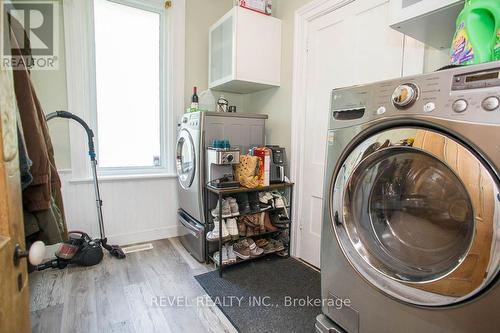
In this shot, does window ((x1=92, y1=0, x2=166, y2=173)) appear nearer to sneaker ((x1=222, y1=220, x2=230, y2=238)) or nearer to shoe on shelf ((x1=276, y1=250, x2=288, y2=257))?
sneaker ((x1=222, y1=220, x2=230, y2=238))

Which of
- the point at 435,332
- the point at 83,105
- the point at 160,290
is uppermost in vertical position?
the point at 83,105

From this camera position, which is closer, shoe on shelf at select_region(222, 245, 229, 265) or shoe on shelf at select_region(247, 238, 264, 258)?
shoe on shelf at select_region(222, 245, 229, 265)

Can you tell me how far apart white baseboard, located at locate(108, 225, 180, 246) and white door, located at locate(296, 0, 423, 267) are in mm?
1341

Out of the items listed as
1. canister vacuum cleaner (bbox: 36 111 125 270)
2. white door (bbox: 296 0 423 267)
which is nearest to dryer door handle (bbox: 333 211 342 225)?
white door (bbox: 296 0 423 267)

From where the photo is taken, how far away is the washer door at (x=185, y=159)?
2195 millimetres

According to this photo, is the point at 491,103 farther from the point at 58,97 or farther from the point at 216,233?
the point at 58,97

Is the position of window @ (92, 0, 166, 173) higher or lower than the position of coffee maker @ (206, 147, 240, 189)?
higher

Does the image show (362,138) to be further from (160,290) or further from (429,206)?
(160,290)

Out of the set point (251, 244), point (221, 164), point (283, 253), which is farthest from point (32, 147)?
point (283, 253)

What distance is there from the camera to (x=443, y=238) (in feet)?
2.83

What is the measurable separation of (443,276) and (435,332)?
0.18 meters

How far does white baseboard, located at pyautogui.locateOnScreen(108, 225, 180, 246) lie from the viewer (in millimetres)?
2494

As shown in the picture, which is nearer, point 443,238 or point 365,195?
point 443,238

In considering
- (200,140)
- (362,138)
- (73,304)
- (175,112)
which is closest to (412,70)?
(362,138)
